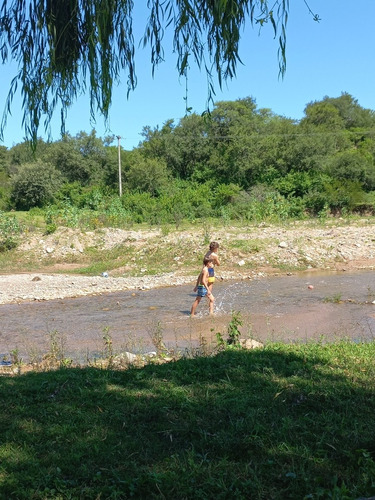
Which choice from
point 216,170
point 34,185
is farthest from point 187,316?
point 34,185

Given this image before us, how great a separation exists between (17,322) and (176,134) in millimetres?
34019

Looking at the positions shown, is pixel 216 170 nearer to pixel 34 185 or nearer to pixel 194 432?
pixel 34 185

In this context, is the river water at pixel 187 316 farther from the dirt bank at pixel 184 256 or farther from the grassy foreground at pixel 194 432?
the grassy foreground at pixel 194 432

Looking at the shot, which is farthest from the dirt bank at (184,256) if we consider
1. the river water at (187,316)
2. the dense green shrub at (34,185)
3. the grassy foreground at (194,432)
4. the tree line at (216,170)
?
the dense green shrub at (34,185)

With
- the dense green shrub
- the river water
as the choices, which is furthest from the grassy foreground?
the dense green shrub

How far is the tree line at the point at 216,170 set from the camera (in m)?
34.1

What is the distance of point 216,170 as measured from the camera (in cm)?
4219

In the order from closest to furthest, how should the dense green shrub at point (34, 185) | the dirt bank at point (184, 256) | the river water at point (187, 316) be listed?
1. the river water at point (187, 316)
2. the dirt bank at point (184, 256)
3. the dense green shrub at point (34, 185)

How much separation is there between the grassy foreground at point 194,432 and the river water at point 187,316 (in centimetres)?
274

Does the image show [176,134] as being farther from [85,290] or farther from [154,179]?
[85,290]

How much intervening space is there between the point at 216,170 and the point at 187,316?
30.8m

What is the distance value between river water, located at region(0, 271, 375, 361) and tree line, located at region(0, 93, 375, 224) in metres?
15.0

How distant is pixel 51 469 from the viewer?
135 inches

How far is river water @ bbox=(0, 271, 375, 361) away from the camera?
9.66 m
